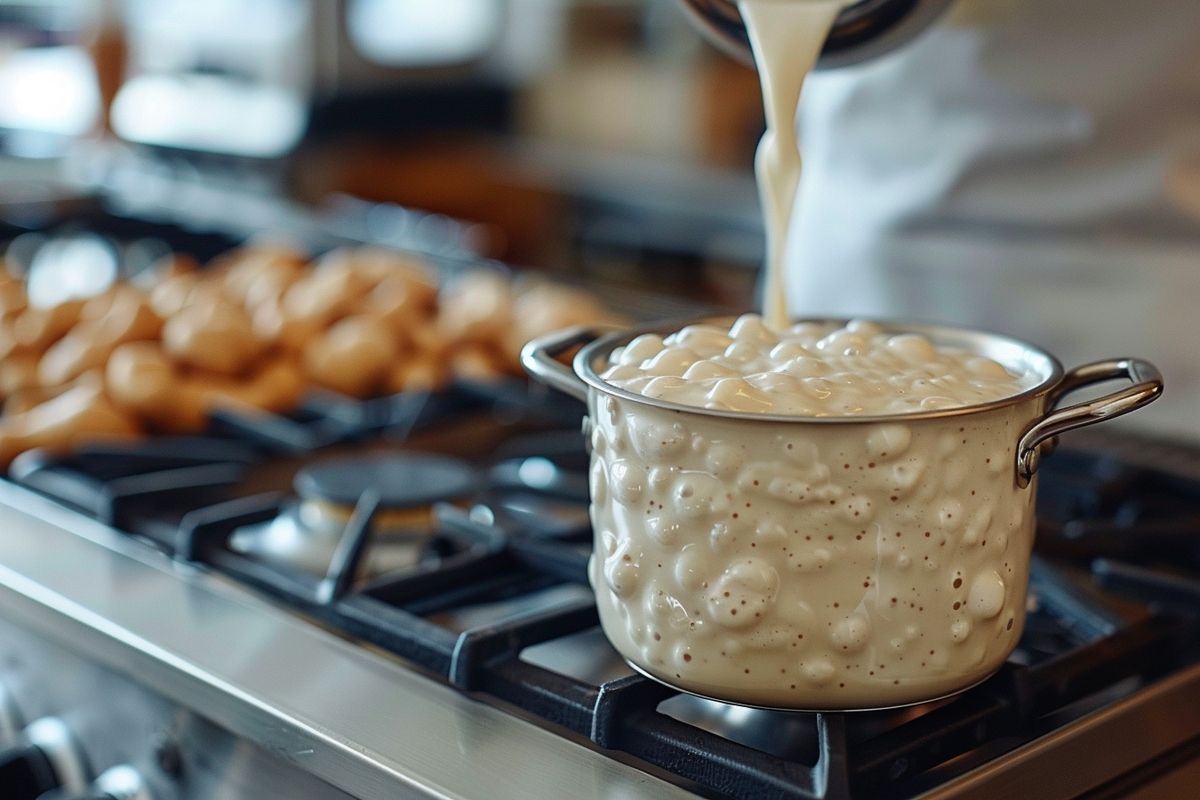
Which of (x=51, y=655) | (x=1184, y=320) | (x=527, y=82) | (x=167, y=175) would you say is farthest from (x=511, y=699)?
(x=527, y=82)

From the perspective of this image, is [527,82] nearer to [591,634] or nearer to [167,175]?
[167,175]

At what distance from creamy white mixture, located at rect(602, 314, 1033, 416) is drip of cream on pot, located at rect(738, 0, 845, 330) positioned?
4.4 inches

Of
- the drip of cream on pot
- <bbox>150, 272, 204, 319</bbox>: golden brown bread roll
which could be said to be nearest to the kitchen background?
<bbox>150, 272, 204, 319</bbox>: golden brown bread roll

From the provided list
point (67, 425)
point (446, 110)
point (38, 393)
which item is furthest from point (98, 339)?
point (446, 110)

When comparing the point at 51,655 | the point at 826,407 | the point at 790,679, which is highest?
the point at 826,407

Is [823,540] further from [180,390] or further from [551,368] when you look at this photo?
[180,390]

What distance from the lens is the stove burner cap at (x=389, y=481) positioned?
0.89 meters

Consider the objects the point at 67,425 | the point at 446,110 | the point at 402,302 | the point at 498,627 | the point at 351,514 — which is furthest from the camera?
the point at 446,110

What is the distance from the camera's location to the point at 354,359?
120 centimetres

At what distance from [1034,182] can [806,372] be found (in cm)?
63

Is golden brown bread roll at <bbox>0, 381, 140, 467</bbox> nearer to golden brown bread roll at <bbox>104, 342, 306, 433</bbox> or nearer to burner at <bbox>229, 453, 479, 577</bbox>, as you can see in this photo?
golden brown bread roll at <bbox>104, 342, 306, 433</bbox>

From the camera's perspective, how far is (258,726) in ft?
2.19

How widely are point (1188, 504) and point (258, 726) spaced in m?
0.61

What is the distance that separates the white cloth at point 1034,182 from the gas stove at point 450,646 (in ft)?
0.56
